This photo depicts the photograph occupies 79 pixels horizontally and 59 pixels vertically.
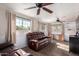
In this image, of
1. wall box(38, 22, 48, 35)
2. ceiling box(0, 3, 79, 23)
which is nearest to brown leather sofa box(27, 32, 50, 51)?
wall box(38, 22, 48, 35)

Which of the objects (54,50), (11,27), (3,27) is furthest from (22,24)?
(54,50)

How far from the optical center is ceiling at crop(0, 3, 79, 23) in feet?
5.52

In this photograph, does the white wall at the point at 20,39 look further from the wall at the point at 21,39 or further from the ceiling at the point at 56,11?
the ceiling at the point at 56,11

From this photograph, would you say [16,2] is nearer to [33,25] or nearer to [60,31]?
[33,25]

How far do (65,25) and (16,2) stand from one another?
1119 mm

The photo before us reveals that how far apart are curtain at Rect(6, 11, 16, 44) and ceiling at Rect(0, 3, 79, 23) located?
14 cm

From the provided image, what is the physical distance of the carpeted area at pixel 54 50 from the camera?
1.74m

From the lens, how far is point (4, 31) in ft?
5.40

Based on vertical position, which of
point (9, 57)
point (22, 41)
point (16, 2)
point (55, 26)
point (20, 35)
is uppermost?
point (16, 2)

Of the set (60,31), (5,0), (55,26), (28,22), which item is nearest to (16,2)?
(5,0)

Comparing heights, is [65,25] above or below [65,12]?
below

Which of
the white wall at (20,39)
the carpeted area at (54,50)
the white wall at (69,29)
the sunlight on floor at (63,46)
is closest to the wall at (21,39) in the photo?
the white wall at (20,39)

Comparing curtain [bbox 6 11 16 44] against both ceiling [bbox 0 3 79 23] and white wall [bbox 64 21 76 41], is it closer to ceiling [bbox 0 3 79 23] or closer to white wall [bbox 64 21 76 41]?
ceiling [bbox 0 3 79 23]

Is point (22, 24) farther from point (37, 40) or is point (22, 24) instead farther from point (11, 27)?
point (37, 40)
